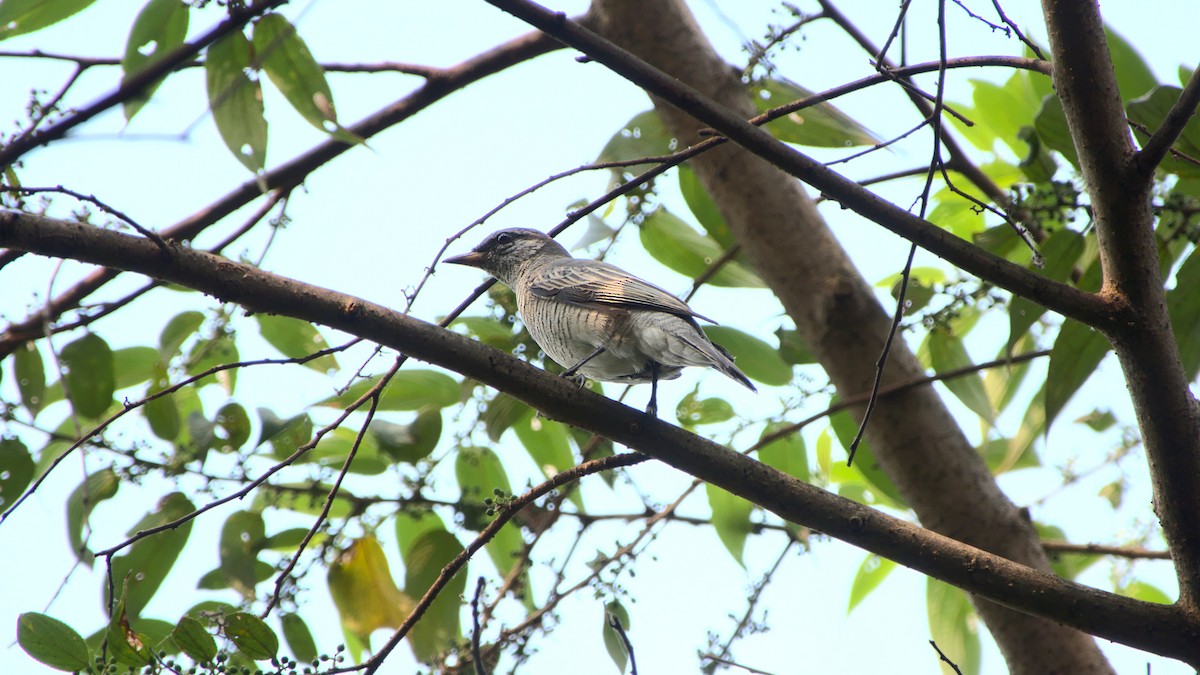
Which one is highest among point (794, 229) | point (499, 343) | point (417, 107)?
point (417, 107)

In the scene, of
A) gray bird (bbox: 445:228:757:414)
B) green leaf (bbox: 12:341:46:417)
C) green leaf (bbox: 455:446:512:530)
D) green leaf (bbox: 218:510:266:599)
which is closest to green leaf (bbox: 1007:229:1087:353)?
gray bird (bbox: 445:228:757:414)

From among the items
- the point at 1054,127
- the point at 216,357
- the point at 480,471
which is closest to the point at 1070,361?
the point at 1054,127

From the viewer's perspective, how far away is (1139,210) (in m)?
2.52

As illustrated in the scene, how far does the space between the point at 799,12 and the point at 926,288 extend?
1.36 m

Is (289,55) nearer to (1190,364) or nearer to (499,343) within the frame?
(499,343)

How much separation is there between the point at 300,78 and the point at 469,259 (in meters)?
2.45

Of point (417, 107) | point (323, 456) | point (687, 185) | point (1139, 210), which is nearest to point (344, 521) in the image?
point (323, 456)

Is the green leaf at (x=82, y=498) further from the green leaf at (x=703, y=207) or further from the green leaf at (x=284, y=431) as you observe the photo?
the green leaf at (x=703, y=207)

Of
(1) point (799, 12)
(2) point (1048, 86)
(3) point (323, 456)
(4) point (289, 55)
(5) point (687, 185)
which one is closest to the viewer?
(4) point (289, 55)

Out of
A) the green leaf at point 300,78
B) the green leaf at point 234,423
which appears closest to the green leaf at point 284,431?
the green leaf at point 234,423

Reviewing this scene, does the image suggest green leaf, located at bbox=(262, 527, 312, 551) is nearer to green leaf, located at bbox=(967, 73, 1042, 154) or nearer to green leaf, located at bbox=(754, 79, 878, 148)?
green leaf, located at bbox=(754, 79, 878, 148)

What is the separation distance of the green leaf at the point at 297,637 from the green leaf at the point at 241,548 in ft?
1.22

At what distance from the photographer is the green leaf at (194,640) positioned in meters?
2.39

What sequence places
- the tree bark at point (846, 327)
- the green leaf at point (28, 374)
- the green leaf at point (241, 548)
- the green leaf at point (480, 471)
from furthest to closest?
1. the green leaf at point (480, 471)
2. the green leaf at point (241, 548)
3. the tree bark at point (846, 327)
4. the green leaf at point (28, 374)
